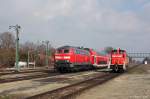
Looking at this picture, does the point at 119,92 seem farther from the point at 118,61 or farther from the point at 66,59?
the point at 118,61

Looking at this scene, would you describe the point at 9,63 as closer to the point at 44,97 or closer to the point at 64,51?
the point at 64,51

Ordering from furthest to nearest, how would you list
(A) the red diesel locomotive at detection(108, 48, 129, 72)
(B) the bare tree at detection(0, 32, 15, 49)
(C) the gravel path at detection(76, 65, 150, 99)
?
(B) the bare tree at detection(0, 32, 15, 49) → (A) the red diesel locomotive at detection(108, 48, 129, 72) → (C) the gravel path at detection(76, 65, 150, 99)

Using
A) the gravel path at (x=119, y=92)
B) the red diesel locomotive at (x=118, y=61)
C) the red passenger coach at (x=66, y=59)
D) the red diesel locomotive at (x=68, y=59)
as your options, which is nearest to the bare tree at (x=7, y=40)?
the red diesel locomotive at (x=68, y=59)

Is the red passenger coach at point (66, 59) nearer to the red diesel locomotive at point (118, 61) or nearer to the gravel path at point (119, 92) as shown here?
the red diesel locomotive at point (118, 61)

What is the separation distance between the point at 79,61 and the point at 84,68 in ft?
17.1

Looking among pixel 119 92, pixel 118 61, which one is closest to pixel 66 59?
pixel 118 61

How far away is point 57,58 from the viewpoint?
42.0m

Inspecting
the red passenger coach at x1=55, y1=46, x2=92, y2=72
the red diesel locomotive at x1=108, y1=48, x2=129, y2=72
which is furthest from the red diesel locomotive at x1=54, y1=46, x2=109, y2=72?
the red diesel locomotive at x1=108, y1=48, x2=129, y2=72

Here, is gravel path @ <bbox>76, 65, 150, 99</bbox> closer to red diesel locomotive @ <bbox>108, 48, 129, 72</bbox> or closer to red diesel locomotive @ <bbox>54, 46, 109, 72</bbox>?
red diesel locomotive @ <bbox>54, 46, 109, 72</bbox>

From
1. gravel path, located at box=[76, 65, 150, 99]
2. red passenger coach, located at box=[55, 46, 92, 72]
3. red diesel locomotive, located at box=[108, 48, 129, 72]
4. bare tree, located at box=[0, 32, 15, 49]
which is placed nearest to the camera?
gravel path, located at box=[76, 65, 150, 99]

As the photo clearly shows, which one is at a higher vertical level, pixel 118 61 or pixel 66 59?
pixel 66 59

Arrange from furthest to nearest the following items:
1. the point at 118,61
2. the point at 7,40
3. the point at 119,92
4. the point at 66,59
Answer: the point at 7,40 → the point at 118,61 → the point at 66,59 → the point at 119,92

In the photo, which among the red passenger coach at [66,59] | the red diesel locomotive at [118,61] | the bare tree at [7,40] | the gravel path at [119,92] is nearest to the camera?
the gravel path at [119,92]

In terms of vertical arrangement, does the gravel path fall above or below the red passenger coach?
below
